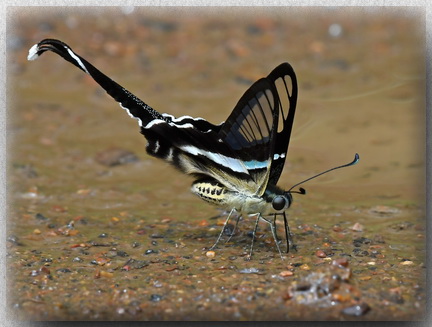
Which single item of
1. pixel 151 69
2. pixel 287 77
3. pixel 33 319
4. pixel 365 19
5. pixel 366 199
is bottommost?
pixel 33 319

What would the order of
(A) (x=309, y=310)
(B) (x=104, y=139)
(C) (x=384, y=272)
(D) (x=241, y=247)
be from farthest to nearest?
(B) (x=104, y=139) → (D) (x=241, y=247) → (C) (x=384, y=272) → (A) (x=309, y=310)

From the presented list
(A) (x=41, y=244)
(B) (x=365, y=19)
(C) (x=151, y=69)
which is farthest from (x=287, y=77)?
(B) (x=365, y=19)

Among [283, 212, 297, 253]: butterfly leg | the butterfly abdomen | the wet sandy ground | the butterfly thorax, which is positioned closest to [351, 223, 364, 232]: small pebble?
the wet sandy ground

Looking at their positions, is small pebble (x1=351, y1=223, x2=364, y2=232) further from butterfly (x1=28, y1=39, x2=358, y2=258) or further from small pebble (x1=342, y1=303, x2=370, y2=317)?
small pebble (x1=342, y1=303, x2=370, y2=317)

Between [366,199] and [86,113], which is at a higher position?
[86,113]

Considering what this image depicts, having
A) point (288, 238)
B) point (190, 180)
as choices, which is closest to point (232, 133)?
point (288, 238)

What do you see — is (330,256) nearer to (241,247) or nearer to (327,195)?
(241,247)

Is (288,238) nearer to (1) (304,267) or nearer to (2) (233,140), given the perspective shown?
(1) (304,267)
